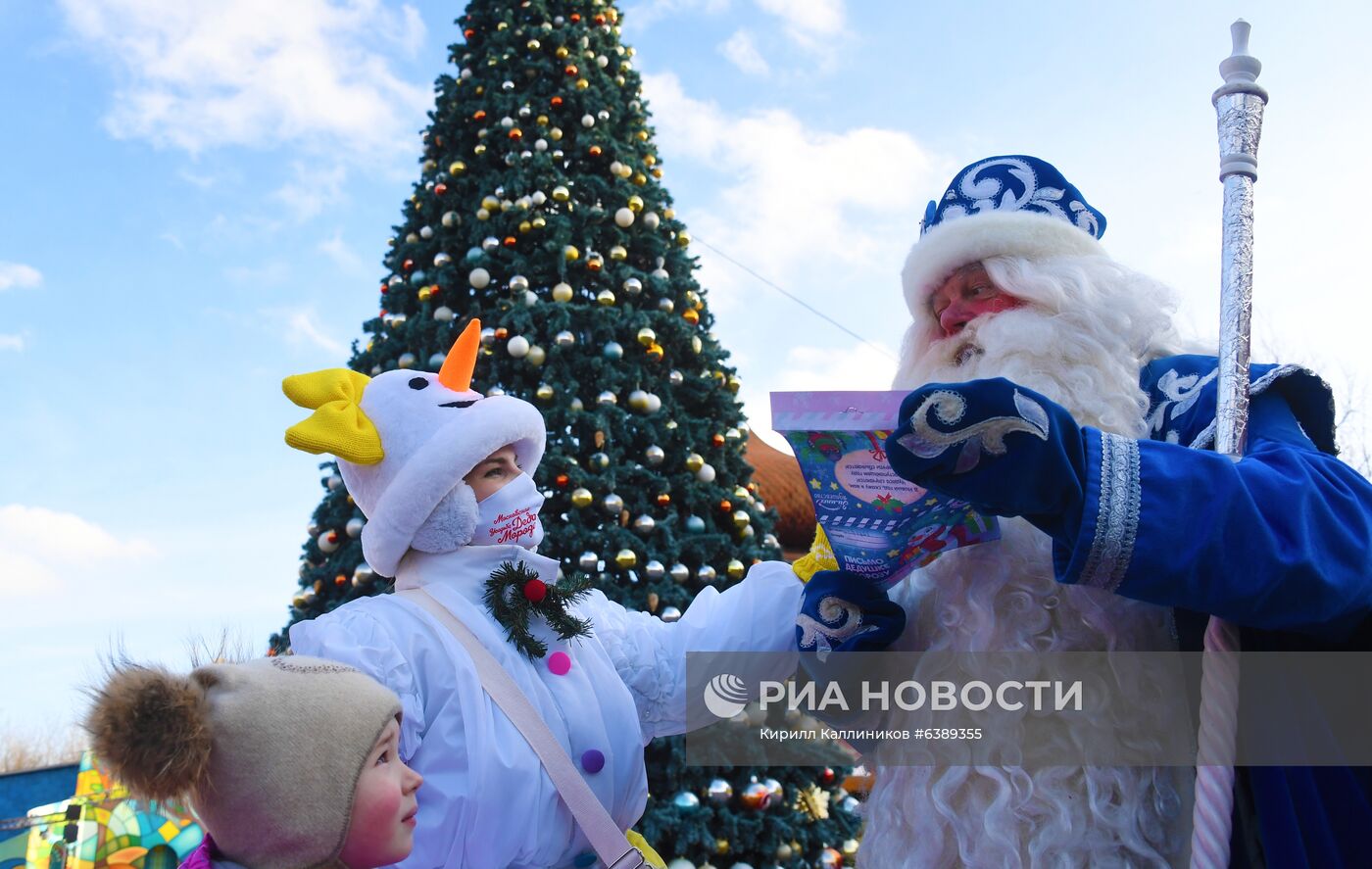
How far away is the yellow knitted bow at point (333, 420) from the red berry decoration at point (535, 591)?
1.28 feet

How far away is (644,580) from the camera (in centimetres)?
344

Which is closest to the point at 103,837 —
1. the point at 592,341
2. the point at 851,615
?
the point at 592,341

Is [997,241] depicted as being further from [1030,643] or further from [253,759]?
[253,759]

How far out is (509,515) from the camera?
85.4 inches

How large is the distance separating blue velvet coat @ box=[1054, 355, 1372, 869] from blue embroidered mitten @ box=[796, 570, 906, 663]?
385mm

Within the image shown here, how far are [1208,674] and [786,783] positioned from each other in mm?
2060

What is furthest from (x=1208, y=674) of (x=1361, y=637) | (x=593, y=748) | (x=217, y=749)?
(x=217, y=749)

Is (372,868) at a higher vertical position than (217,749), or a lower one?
lower

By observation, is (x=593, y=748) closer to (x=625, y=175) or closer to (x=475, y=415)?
(x=475, y=415)

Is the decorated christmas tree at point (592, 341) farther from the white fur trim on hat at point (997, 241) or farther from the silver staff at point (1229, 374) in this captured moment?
the silver staff at point (1229, 374)

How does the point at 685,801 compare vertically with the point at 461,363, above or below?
below

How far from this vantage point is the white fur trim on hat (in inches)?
79.1

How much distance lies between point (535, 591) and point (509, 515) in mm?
173

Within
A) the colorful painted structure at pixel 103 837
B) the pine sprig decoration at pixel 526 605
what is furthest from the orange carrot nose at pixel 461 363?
the colorful painted structure at pixel 103 837
